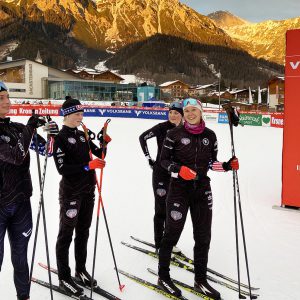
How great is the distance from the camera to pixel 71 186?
12.1ft

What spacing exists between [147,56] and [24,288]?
16091 cm

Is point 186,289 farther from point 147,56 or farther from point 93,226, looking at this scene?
point 147,56

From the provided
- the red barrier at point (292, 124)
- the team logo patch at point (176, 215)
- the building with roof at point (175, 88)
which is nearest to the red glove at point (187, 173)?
the team logo patch at point (176, 215)

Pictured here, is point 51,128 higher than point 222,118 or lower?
lower

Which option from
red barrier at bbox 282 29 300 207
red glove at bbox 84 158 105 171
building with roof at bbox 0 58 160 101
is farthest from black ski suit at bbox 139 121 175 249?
building with roof at bbox 0 58 160 101

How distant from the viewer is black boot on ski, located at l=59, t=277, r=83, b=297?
3729 mm

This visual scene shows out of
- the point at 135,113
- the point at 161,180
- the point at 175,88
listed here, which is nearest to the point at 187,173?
the point at 161,180

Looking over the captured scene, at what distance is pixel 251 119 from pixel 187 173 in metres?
28.2

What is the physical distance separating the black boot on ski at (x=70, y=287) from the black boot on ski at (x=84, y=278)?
0.17m

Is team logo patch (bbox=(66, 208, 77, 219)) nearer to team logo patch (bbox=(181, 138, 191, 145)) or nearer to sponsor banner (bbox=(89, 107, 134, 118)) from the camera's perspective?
team logo patch (bbox=(181, 138, 191, 145))

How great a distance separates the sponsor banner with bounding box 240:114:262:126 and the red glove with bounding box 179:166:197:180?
27.6 meters

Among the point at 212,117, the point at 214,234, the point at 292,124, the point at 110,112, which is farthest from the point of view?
the point at 110,112

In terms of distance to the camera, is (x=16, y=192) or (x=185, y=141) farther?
(x=185, y=141)

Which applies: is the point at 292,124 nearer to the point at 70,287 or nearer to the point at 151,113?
the point at 70,287
